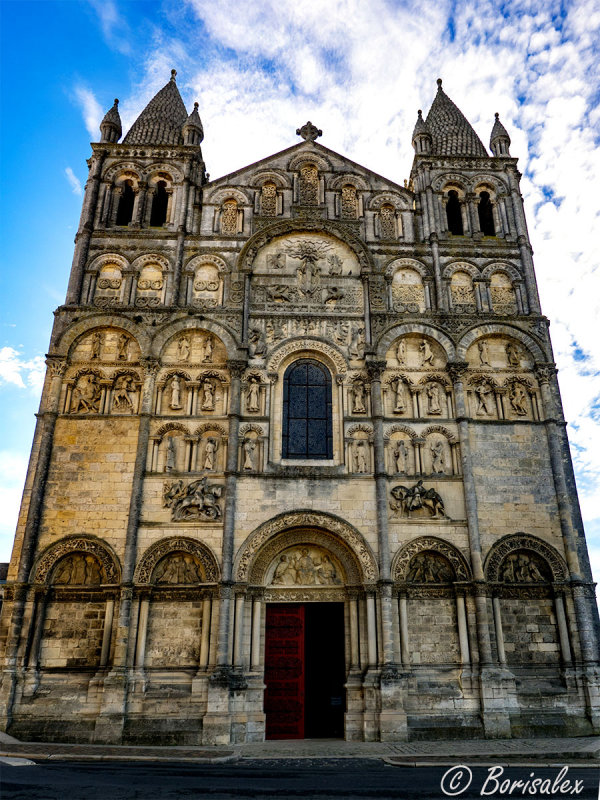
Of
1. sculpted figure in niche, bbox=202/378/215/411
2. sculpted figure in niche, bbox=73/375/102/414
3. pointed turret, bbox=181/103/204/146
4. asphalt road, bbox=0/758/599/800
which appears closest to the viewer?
asphalt road, bbox=0/758/599/800

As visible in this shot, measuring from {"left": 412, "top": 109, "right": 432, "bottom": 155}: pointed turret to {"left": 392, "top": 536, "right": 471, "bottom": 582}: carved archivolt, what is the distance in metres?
14.7

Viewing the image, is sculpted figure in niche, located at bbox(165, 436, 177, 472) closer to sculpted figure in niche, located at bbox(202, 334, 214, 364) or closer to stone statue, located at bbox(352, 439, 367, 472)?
sculpted figure in niche, located at bbox(202, 334, 214, 364)

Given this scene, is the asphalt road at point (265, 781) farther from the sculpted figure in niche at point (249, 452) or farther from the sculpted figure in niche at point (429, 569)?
the sculpted figure in niche at point (249, 452)

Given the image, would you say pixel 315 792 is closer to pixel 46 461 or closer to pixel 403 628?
pixel 403 628

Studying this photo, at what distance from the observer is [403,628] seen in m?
16.4

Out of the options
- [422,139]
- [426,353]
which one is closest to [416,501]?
[426,353]

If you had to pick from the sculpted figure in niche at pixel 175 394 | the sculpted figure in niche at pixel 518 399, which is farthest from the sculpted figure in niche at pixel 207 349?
the sculpted figure in niche at pixel 518 399

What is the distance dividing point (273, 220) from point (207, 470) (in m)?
9.47

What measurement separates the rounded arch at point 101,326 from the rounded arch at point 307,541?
696cm

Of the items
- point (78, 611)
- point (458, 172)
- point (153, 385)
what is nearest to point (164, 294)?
point (153, 385)

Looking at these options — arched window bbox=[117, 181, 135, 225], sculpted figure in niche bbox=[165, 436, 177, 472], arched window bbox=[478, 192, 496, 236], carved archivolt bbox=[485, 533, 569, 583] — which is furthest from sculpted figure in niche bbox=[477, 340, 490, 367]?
arched window bbox=[117, 181, 135, 225]

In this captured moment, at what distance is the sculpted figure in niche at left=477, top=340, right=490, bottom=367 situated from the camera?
1988 cm

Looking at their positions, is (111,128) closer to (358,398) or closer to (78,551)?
(358,398)

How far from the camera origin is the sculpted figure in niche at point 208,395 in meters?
18.7
